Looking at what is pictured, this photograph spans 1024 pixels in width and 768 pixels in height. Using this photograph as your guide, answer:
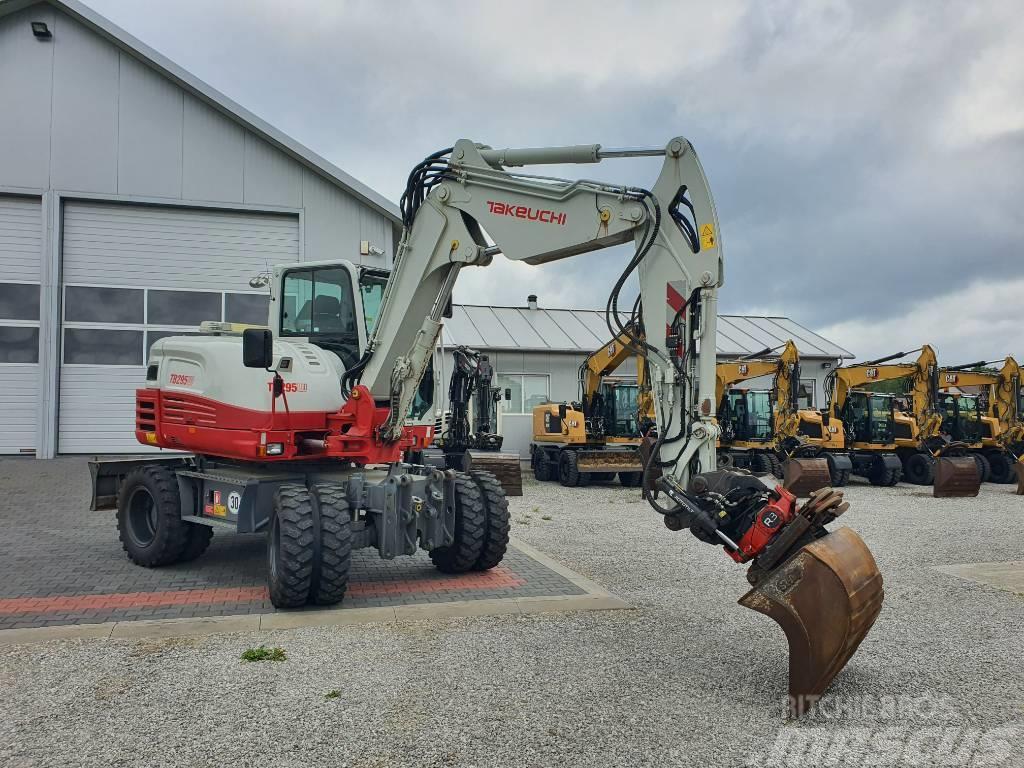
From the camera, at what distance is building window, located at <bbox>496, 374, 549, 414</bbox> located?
27203 mm

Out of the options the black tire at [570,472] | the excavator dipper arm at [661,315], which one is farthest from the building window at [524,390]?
the excavator dipper arm at [661,315]

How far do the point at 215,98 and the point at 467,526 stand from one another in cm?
1340

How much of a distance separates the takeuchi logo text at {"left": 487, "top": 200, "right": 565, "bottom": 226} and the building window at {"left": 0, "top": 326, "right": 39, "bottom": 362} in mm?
14396

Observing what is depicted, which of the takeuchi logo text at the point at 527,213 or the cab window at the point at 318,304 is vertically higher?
the takeuchi logo text at the point at 527,213

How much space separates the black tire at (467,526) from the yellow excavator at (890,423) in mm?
15839

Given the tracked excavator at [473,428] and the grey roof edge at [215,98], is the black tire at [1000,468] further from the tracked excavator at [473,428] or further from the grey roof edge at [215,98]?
the grey roof edge at [215,98]

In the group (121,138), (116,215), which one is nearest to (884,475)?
(116,215)

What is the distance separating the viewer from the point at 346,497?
7.00 meters

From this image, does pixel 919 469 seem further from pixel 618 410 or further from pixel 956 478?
pixel 618 410

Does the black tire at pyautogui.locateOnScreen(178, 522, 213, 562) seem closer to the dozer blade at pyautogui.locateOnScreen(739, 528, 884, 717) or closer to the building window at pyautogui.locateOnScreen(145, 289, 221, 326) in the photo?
the dozer blade at pyautogui.locateOnScreen(739, 528, 884, 717)

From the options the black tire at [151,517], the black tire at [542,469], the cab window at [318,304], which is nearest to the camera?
the cab window at [318,304]

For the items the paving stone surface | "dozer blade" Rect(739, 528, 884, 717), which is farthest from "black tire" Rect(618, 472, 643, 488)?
"dozer blade" Rect(739, 528, 884, 717)

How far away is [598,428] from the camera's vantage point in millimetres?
20734

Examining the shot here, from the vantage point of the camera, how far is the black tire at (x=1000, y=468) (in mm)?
21500
